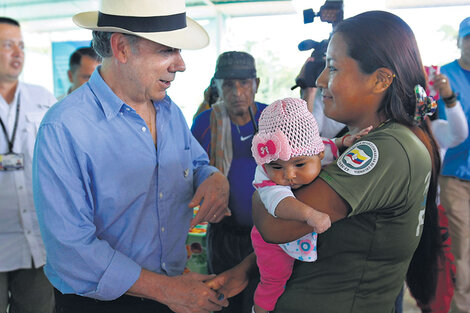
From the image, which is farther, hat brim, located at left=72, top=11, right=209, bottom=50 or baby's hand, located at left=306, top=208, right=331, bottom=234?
hat brim, located at left=72, top=11, right=209, bottom=50

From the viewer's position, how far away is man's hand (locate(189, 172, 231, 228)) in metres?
1.42

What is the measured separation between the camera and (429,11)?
430 cm

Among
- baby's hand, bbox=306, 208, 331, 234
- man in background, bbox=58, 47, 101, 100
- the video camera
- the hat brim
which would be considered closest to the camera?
baby's hand, bbox=306, 208, 331, 234

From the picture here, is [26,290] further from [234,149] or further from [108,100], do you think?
[108,100]

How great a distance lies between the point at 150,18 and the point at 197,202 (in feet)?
2.16

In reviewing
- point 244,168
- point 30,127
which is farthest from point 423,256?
point 30,127

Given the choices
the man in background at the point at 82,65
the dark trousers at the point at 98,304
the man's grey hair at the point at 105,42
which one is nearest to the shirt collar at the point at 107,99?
the man's grey hair at the point at 105,42

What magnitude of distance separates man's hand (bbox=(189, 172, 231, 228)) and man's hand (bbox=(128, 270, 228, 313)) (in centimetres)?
20

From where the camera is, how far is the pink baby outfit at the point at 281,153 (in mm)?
1074

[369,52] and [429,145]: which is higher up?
[369,52]

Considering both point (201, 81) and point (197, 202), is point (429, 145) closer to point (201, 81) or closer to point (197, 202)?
point (197, 202)

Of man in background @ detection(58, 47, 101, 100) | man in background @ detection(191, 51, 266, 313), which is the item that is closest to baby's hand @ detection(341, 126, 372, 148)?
man in background @ detection(191, 51, 266, 313)

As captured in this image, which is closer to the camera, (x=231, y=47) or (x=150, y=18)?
(x=150, y=18)

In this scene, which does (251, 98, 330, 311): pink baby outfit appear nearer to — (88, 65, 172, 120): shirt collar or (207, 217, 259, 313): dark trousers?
(88, 65, 172, 120): shirt collar
